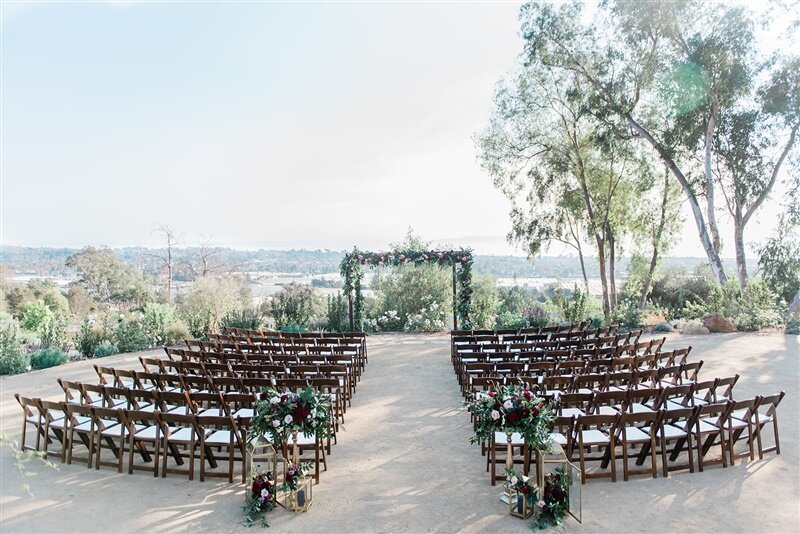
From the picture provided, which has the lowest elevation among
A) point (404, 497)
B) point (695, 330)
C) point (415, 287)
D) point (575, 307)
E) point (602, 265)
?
point (404, 497)

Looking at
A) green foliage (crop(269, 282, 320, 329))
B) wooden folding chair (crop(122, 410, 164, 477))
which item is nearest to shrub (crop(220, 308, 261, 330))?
green foliage (crop(269, 282, 320, 329))

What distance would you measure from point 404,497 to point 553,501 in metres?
1.38

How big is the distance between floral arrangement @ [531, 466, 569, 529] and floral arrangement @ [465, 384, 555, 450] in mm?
274

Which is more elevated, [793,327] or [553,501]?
A: [793,327]

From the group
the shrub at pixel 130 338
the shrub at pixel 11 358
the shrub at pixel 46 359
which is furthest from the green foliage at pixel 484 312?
the shrub at pixel 11 358

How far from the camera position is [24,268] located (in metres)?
47.3

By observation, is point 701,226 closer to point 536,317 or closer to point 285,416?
point 536,317

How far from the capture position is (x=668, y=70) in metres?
17.0

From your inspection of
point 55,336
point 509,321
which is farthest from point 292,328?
point 509,321

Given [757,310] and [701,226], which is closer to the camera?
[757,310]

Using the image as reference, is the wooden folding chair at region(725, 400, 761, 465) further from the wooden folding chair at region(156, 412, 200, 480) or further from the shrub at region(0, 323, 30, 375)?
the shrub at region(0, 323, 30, 375)

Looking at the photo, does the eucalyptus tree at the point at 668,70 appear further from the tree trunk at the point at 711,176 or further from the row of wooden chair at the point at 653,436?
the row of wooden chair at the point at 653,436

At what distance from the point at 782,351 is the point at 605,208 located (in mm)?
9780

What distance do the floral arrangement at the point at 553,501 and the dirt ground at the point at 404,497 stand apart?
0.14 metres
